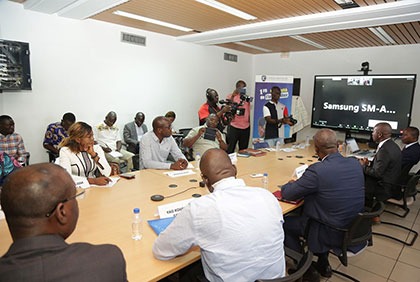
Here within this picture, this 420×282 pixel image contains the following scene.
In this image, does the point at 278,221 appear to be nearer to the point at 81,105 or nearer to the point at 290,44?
the point at 81,105

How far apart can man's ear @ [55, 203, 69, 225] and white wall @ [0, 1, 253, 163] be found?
3809 mm

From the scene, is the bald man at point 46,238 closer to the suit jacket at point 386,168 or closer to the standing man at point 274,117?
the suit jacket at point 386,168

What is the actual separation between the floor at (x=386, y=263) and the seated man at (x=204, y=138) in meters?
1.95

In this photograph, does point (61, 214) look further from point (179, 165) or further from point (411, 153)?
point (411, 153)

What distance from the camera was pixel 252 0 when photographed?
3320 millimetres

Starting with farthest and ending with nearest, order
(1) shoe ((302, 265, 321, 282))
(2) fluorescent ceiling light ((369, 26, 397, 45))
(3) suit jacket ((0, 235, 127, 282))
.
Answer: (2) fluorescent ceiling light ((369, 26, 397, 45)) → (1) shoe ((302, 265, 321, 282)) → (3) suit jacket ((0, 235, 127, 282))

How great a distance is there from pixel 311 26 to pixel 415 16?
49.0 inches

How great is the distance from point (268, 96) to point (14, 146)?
4390mm

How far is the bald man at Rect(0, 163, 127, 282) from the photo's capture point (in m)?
0.84

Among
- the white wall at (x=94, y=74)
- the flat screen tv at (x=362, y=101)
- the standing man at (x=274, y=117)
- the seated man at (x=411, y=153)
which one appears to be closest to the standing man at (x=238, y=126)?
the standing man at (x=274, y=117)

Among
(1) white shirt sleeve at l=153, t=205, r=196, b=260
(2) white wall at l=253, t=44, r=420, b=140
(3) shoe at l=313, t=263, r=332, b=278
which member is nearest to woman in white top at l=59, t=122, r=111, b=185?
(1) white shirt sleeve at l=153, t=205, r=196, b=260

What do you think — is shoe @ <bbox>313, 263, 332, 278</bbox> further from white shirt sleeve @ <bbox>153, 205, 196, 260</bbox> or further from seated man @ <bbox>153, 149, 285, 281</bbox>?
white shirt sleeve @ <bbox>153, 205, 196, 260</bbox>

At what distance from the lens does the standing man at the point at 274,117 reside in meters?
5.19

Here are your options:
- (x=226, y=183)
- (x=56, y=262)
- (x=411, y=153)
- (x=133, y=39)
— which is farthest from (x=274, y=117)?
(x=56, y=262)
